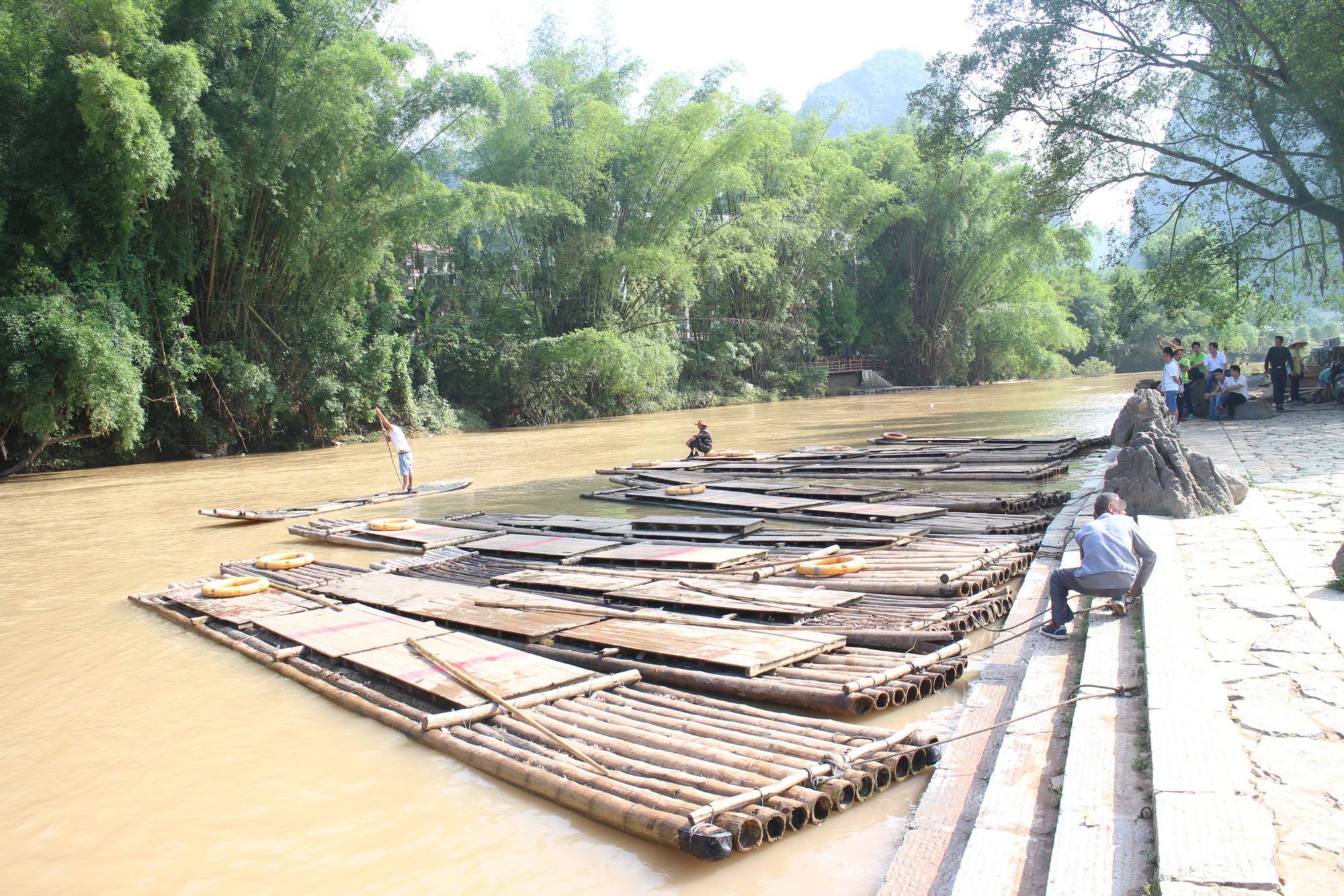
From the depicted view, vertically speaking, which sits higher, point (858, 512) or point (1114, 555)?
point (1114, 555)

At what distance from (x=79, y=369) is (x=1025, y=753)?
19.0 m

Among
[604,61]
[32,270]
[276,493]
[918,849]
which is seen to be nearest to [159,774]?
[918,849]

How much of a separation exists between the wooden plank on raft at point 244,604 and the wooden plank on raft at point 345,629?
0.19 meters

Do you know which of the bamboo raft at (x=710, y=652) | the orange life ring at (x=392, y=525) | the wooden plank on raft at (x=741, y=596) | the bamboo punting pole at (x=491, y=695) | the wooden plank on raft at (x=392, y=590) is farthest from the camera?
the orange life ring at (x=392, y=525)

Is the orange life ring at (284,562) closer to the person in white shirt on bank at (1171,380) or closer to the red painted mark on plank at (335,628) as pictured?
the red painted mark on plank at (335,628)

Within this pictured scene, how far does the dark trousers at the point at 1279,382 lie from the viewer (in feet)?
47.8

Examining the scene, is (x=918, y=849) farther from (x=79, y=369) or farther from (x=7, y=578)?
(x=79, y=369)

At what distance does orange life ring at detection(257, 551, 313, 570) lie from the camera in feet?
29.5

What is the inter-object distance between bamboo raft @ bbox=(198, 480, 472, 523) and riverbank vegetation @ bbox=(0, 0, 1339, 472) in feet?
24.7

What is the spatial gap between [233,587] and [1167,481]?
7.74 m

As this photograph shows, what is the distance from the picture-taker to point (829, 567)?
672 centimetres

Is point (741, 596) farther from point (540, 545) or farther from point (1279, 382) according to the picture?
point (1279, 382)

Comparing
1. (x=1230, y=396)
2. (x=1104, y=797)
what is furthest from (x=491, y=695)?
(x=1230, y=396)

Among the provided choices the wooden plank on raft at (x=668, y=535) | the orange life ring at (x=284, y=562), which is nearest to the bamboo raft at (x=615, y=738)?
the orange life ring at (x=284, y=562)
